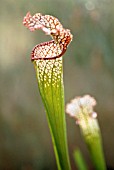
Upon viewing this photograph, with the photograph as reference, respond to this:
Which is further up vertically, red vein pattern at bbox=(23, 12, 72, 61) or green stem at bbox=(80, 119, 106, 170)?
red vein pattern at bbox=(23, 12, 72, 61)

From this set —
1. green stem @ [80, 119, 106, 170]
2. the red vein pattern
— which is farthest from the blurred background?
the red vein pattern

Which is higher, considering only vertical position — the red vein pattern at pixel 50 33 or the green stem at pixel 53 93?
the red vein pattern at pixel 50 33

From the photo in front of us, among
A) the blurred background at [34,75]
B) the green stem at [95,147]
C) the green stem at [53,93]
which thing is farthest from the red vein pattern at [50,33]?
the blurred background at [34,75]

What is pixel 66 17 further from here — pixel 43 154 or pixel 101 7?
pixel 43 154

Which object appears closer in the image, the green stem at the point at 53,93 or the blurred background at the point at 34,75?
the green stem at the point at 53,93

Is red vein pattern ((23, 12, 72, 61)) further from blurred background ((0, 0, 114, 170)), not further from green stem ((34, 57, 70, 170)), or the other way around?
blurred background ((0, 0, 114, 170))

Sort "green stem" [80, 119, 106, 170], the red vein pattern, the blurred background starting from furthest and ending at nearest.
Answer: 1. the blurred background
2. "green stem" [80, 119, 106, 170]
3. the red vein pattern

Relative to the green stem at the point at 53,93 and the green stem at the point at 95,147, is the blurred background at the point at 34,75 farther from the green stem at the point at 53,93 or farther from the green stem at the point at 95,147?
the green stem at the point at 53,93
